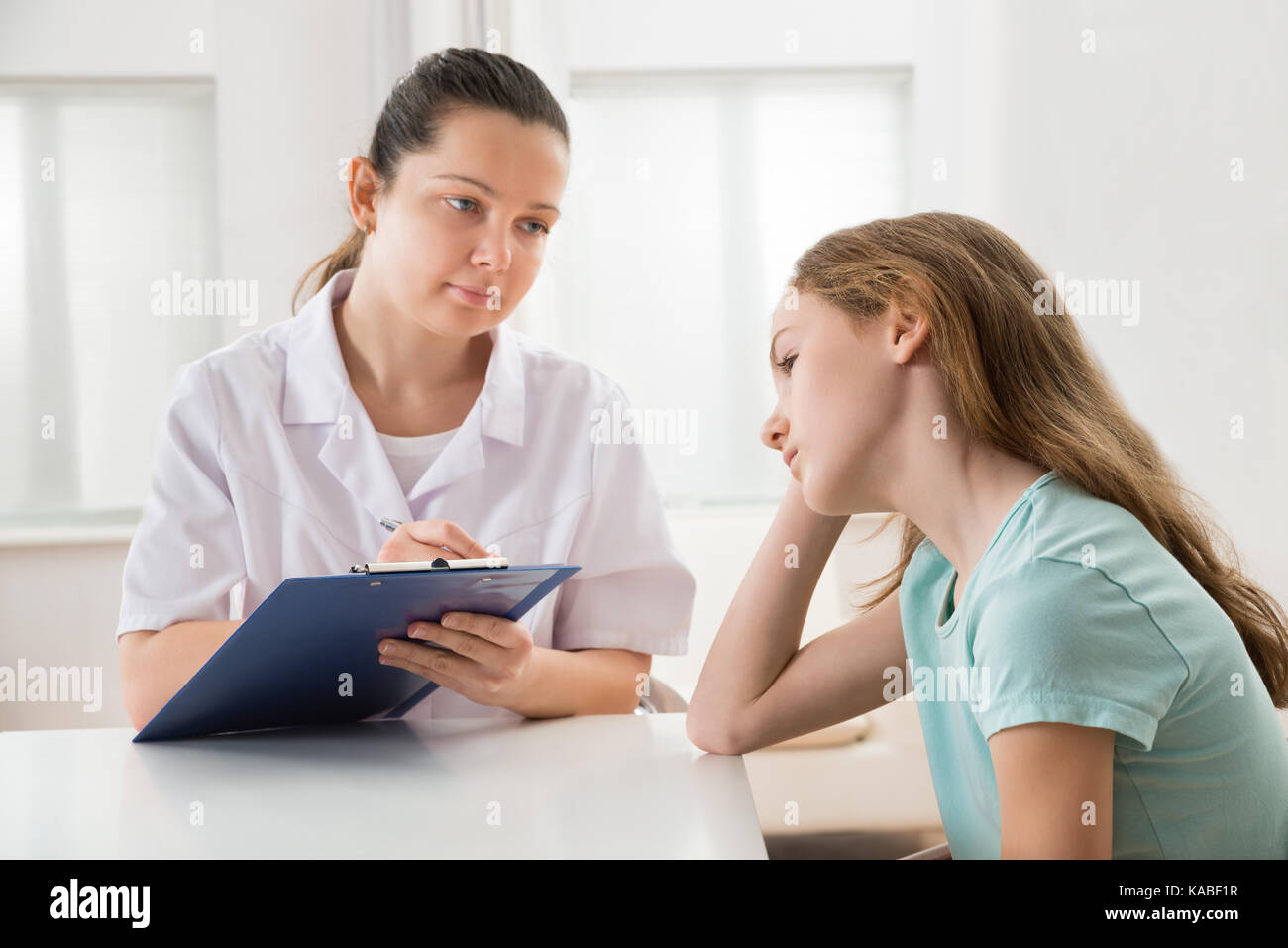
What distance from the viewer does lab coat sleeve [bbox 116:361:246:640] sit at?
1.17 m

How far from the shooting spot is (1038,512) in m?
0.77

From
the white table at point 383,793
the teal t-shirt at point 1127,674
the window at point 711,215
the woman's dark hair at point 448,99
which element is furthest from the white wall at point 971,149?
the white table at point 383,793

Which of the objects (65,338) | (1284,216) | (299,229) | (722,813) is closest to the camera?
(722,813)

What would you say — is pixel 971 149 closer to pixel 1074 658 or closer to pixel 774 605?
pixel 774 605

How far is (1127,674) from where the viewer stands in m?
0.68

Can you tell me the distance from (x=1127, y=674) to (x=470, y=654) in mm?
539

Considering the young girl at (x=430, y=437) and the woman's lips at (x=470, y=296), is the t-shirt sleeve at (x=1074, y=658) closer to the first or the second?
the young girl at (x=430, y=437)

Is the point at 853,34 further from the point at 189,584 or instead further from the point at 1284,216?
the point at 189,584

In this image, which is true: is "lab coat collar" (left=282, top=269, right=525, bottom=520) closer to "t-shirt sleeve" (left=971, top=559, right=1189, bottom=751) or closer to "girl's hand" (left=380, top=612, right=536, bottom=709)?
"girl's hand" (left=380, top=612, right=536, bottom=709)

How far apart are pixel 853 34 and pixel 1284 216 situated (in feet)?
4.75

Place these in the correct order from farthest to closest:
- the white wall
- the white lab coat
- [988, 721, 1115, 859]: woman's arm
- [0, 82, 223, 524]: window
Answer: [0, 82, 223, 524]: window < the white wall < the white lab coat < [988, 721, 1115, 859]: woman's arm

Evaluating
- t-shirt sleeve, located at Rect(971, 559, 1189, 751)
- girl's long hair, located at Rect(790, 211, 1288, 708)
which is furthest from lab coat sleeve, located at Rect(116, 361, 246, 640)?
t-shirt sleeve, located at Rect(971, 559, 1189, 751)

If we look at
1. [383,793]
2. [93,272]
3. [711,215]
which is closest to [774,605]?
[383,793]
